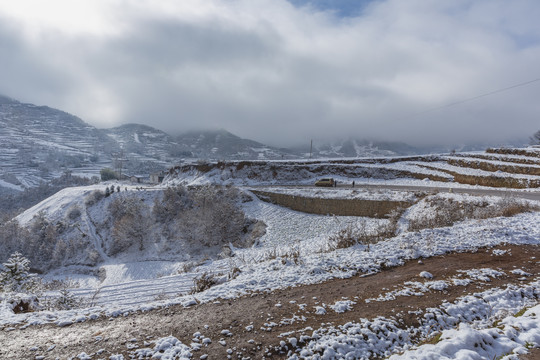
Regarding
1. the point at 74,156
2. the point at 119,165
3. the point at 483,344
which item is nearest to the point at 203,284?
the point at 483,344

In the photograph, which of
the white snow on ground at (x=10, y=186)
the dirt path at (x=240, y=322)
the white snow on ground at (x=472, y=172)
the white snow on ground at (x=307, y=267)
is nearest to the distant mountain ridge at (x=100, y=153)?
the white snow on ground at (x=10, y=186)

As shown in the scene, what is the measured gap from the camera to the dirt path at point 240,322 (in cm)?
441

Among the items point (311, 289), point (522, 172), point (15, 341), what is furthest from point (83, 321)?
point (522, 172)

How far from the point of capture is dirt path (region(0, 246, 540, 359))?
441cm

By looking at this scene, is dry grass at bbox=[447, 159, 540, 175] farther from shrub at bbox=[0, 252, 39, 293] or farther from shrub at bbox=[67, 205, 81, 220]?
shrub at bbox=[67, 205, 81, 220]

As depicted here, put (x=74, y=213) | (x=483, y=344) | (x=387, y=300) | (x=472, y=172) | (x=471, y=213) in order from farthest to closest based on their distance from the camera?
(x=74, y=213)
(x=472, y=172)
(x=471, y=213)
(x=387, y=300)
(x=483, y=344)

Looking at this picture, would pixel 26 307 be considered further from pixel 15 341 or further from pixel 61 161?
pixel 61 161

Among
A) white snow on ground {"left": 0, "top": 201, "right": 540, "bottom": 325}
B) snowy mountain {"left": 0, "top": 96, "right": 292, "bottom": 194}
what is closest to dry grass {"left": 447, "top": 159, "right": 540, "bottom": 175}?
white snow on ground {"left": 0, "top": 201, "right": 540, "bottom": 325}

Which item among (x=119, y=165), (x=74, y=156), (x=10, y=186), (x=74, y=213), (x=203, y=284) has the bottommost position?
(x=10, y=186)

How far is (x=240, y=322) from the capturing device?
16.6 feet

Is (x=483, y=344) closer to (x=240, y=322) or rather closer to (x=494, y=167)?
(x=240, y=322)

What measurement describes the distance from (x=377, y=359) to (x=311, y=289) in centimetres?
258

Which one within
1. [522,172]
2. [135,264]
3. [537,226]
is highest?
[522,172]

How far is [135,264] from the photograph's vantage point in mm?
24047
